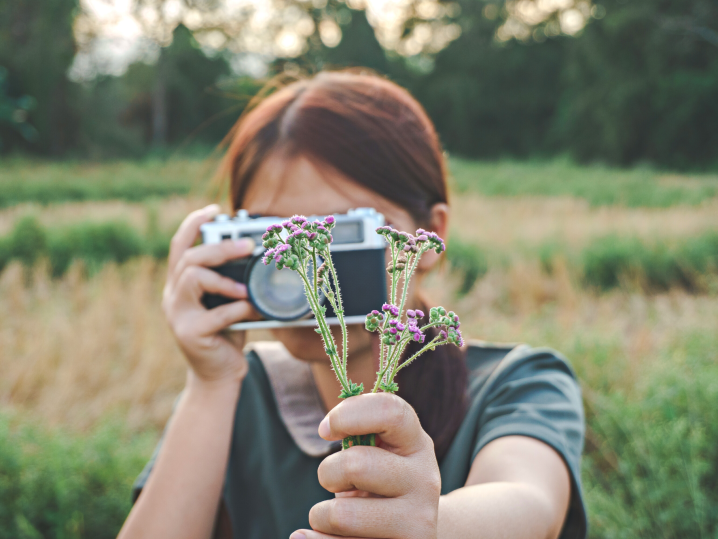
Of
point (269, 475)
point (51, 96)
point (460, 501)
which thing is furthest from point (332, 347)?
point (51, 96)

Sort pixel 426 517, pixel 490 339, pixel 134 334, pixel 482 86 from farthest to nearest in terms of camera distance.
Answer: pixel 482 86 < pixel 134 334 < pixel 490 339 < pixel 426 517

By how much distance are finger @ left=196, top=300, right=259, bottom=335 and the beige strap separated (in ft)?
1.23

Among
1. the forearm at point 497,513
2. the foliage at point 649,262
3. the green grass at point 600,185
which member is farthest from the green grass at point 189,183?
the forearm at point 497,513

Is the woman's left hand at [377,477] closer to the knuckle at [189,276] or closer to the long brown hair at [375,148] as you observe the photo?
the long brown hair at [375,148]

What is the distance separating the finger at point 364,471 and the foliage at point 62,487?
2.70 m

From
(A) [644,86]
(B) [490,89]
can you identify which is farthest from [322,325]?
(B) [490,89]

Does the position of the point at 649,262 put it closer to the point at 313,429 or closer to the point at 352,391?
the point at 313,429

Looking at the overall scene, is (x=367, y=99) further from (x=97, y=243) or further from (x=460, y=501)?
(x=97, y=243)

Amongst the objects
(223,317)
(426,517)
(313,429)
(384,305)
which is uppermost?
(384,305)

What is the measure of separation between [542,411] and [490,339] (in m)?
3.17

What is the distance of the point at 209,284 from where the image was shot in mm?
1338

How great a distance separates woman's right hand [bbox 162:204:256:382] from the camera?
132 centimetres

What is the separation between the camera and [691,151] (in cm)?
Answer: 1526

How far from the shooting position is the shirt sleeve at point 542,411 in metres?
1.24
